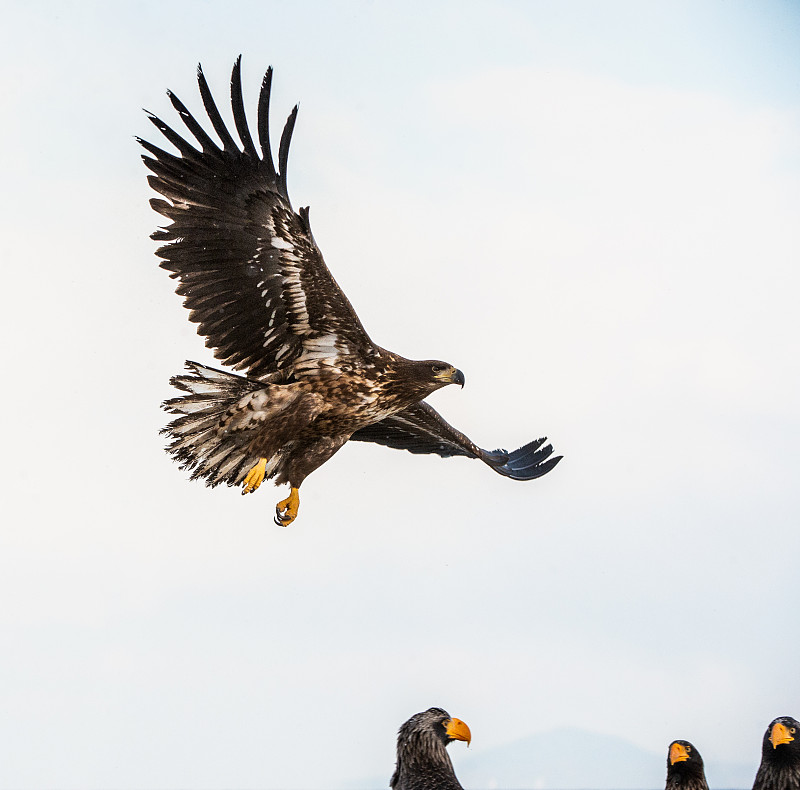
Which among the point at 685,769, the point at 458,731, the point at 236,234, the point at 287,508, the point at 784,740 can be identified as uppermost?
the point at 236,234

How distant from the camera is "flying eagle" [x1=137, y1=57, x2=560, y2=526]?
21.2 ft

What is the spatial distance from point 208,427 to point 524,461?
273 cm

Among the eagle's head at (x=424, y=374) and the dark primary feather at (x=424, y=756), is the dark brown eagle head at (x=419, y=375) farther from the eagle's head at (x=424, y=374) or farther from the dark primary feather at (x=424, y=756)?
the dark primary feather at (x=424, y=756)

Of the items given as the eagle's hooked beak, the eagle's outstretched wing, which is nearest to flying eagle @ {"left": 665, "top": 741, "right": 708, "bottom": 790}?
the eagle's hooked beak

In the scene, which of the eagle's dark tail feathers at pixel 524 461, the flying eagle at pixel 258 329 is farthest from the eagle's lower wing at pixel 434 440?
the flying eagle at pixel 258 329

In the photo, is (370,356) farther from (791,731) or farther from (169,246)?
(791,731)

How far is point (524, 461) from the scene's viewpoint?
884 centimetres

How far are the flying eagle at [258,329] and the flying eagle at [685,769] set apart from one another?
2441 mm

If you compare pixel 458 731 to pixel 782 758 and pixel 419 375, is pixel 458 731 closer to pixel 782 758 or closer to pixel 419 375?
pixel 782 758

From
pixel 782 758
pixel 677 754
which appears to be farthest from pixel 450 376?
pixel 782 758

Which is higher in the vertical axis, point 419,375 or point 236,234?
point 236,234

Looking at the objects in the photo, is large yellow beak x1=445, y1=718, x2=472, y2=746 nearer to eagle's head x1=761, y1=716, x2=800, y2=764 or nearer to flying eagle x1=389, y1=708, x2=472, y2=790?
flying eagle x1=389, y1=708, x2=472, y2=790

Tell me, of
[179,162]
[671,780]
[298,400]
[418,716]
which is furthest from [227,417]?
[671,780]

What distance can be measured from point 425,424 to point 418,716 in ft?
5.67
